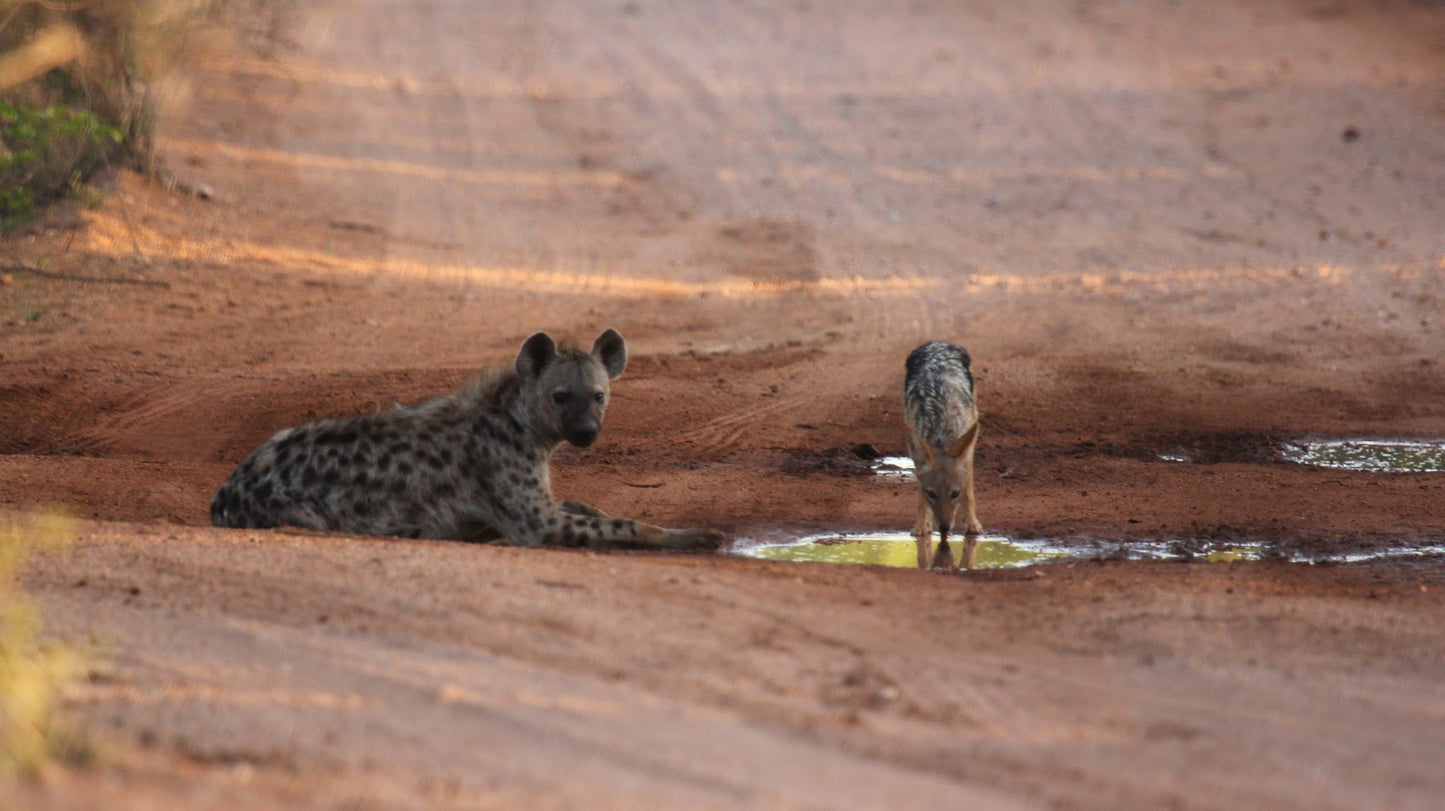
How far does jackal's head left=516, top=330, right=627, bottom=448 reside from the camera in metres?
7.36

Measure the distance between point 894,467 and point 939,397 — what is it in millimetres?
1536

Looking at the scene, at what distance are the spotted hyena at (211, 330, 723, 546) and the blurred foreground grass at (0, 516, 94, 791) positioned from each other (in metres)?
1.53

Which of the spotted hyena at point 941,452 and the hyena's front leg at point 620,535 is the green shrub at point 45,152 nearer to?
the hyena's front leg at point 620,535

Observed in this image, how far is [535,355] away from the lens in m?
7.46

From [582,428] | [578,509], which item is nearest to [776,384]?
[578,509]

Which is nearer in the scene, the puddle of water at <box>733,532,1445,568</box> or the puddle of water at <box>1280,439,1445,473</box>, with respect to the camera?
the puddle of water at <box>733,532,1445,568</box>

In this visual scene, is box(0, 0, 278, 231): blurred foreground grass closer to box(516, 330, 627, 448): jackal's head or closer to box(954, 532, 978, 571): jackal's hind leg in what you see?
box(516, 330, 627, 448): jackal's head

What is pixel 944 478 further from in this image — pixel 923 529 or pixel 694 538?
pixel 694 538

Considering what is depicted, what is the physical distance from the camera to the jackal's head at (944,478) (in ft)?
25.2

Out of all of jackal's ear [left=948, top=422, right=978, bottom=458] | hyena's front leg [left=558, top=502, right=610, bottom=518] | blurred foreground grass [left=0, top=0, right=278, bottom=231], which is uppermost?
blurred foreground grass [left=0, top=0, right=278, bottom=231]

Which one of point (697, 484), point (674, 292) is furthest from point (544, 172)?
point (697, 484)

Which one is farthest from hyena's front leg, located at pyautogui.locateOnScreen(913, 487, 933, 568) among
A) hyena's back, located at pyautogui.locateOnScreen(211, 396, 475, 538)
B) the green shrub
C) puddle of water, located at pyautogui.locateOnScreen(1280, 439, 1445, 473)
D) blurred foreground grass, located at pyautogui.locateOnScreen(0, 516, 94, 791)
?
the green shrub

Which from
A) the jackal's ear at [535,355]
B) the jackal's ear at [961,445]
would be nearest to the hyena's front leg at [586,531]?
the jackal's ear at [535,355]

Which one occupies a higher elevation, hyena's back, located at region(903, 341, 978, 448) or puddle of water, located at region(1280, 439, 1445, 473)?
hyena's back, located at region(903, 341, 978, 448)
